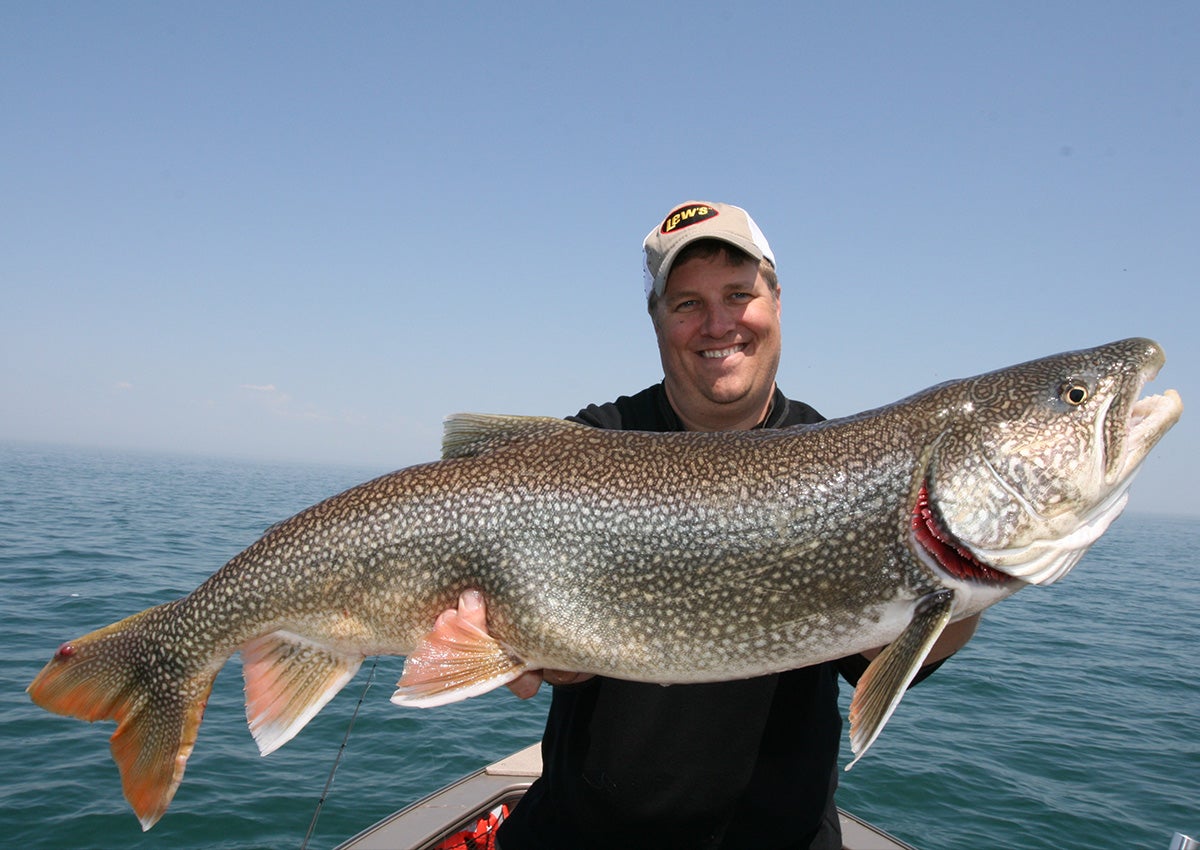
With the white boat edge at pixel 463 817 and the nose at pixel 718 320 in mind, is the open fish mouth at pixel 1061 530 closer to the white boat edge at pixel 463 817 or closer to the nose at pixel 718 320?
the nose at pixel 718 320

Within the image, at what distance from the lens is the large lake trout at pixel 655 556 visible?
2805 millimetres

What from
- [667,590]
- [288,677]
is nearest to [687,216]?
[667,590]

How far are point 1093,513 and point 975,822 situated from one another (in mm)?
7388

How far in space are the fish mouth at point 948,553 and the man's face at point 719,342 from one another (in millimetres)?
1393

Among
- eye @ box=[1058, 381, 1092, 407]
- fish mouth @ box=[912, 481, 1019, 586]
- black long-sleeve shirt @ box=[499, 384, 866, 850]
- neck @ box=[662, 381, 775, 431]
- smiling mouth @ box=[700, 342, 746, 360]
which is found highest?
smiling mouth @ box=[700, 342, 746, 360]

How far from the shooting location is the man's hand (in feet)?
10.2

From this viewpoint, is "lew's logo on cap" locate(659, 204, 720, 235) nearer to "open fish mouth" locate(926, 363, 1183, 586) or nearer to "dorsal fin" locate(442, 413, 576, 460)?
"dorsal fin" locate(442, 413, 576, 460)

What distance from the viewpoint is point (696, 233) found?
13.3ft

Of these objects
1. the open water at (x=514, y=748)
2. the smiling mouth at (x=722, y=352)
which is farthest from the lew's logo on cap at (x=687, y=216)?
the open water at (x=514, y=748)

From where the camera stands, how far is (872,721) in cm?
264

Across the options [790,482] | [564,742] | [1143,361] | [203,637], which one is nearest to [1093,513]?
[1143,361]

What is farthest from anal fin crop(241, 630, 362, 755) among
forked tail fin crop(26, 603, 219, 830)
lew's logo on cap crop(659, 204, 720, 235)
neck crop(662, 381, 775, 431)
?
lew's logo on cap crop(659, 204, 720, 235)

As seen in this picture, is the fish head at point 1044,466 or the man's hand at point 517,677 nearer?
the fish head at point 1044,466

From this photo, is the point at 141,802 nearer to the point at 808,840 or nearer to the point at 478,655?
the point at 478,655
